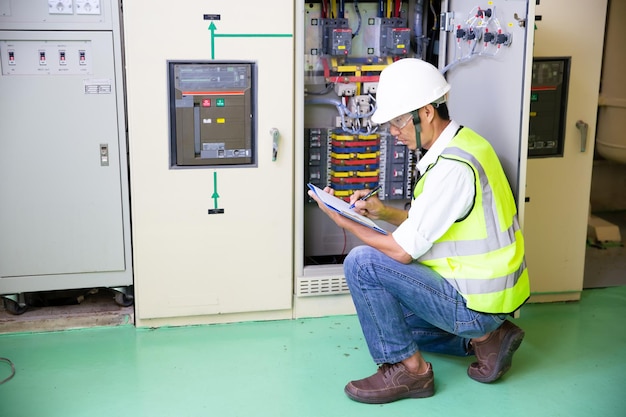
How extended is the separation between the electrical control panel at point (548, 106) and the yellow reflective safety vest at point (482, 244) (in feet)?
3.07

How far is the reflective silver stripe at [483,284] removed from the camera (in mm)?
2535

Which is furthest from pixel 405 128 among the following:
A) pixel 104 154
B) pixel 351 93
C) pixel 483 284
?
pixel 104 154

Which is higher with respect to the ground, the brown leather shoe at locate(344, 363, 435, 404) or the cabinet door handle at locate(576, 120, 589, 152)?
the cabinet door handle at locate(576, 120, 589, 152)

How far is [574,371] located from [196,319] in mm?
1626

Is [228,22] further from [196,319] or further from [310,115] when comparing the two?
[196,319]

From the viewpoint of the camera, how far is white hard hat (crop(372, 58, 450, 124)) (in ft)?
8.41

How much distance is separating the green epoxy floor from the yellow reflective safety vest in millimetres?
418

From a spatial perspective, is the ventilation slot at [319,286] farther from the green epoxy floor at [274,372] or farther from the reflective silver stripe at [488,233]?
the reflective silver stripe at [488,233]

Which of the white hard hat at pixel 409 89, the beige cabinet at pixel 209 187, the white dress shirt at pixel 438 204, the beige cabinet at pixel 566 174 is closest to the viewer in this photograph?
the white dress shirt at pixel 438 204

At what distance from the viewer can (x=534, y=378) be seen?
9.34ft

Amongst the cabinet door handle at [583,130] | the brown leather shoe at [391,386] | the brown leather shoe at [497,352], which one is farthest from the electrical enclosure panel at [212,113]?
the cabinet door handle at [583,130]

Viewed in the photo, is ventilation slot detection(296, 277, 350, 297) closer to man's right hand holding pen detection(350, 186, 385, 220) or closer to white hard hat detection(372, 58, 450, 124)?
man's right hand holding pen detection(350, 186, 385, 220)

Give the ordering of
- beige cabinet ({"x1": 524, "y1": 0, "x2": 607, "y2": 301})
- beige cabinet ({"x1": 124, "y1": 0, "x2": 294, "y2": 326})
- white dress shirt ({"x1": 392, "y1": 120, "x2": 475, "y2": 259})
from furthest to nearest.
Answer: beige cabinet ({"x1": 524, "y1": 0, "x2": 607, "y2": 301}) < beige cabinet ({"x1": 124, "y1": 0, "x2": 294, "y2": 326}) < white dress shirt ({"x1": 392, "y1": 120, "x2": 475, "y2": 259})

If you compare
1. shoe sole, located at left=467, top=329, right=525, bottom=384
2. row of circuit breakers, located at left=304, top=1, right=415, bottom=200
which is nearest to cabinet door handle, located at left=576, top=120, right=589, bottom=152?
row of circuit breakers, located at left=304, top=1, right=415, bottom=200
